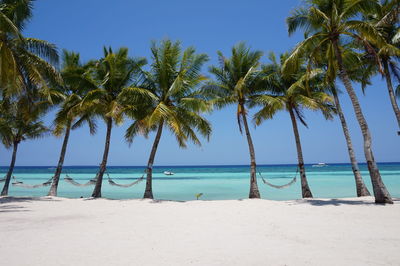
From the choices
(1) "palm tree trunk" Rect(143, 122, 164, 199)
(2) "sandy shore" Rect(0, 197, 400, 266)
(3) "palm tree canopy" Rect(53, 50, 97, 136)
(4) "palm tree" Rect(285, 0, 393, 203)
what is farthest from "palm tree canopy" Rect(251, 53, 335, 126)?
(3) "palm tree canopy" Rect(53, 50, 97, 136)

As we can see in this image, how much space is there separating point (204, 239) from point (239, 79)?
9.89 meters

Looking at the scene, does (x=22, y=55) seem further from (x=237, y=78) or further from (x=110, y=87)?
(x=237, y=78)

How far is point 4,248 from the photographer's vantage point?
3.85 metres

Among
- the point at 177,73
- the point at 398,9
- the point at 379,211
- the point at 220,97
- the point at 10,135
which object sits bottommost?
the point at 379,211

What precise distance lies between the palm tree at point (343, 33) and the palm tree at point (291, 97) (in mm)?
2101

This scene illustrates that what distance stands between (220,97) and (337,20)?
19.6 ft

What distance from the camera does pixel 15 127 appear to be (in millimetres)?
15398

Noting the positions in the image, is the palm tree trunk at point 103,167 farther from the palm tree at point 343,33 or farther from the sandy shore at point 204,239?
the palm tree at point 343,33

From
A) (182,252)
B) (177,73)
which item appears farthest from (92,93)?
(182,252)

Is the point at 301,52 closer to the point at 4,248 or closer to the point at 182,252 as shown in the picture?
the point at 182,252

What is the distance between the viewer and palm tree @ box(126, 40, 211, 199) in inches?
480

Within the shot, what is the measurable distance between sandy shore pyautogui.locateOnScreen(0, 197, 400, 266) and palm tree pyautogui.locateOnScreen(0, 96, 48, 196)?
854 cm

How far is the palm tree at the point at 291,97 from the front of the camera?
1207 cm

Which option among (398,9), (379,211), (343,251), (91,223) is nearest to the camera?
(343,251)
